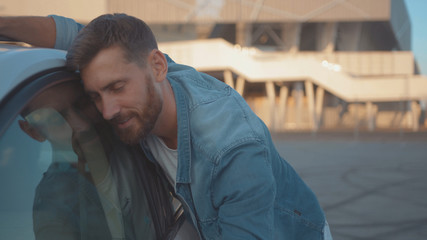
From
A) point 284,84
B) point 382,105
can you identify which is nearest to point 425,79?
point 382,105

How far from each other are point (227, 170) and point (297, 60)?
23.3 m

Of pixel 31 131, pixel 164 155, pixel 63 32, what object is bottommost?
pixel 164 155

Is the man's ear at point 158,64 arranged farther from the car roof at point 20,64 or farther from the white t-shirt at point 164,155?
the car roof at point 20,64

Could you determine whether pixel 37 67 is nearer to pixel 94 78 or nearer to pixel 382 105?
pixel 94 78

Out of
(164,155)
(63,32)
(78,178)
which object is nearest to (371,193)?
(164,155)

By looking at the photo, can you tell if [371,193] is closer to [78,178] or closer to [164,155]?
[164,155]

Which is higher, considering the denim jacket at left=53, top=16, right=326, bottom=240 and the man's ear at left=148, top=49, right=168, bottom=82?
the man's ear at left=148, top=49, right=168, bottom=82

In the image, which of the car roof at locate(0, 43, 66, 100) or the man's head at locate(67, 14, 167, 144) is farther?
the man's head at locate(67, 14, 167, 144)

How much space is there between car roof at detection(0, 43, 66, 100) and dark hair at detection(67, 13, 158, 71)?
122 mm

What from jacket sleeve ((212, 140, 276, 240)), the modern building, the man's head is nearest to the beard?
the man's head

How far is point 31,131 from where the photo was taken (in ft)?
3.82

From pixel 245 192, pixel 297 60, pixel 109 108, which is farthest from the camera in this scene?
pixel 297 60

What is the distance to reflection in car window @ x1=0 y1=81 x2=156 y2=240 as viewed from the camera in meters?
1.10

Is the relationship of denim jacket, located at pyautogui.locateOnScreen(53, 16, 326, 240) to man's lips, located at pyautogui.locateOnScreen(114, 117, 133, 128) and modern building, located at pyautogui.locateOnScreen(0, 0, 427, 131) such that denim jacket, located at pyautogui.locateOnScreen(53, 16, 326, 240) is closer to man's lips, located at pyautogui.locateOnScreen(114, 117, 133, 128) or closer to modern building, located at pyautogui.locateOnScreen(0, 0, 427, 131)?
man's lips, located at pyautogui.locateOnScreen(114, 117, 133, 128)
